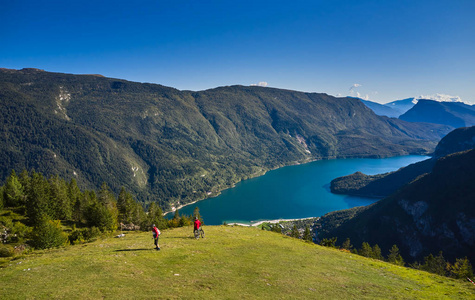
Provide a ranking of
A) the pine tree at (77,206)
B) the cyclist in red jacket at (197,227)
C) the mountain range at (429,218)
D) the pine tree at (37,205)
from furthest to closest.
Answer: the mountain range at (429,218), the pine tree at (77,206), the pine tree at (37,205), the cyclist in red jacket at (197,227)

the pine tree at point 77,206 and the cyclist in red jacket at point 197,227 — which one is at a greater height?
the cyclist in red jacket at point 197,227

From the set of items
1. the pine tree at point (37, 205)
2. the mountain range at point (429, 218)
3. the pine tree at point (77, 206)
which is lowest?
the mountain range at point (429, 218)

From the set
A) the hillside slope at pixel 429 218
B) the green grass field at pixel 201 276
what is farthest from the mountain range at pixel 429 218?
the green grass field at pixel 201 276

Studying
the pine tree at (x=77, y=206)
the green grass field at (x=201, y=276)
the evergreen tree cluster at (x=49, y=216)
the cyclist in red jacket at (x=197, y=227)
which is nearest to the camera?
the green grass field at (x=201, y=276)

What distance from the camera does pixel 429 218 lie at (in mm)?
143000

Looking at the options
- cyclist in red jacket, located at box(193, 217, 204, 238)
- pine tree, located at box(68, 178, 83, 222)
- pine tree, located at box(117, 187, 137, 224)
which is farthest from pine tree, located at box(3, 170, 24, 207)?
cyclist in red jacket, located at box(193, 217, 204, 238)

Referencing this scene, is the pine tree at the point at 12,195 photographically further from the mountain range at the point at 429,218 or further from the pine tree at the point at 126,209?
the mountain range at the point at 429,218

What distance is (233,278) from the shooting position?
71.3 ft

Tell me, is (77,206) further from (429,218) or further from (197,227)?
(429,218)

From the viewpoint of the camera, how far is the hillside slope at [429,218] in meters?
128

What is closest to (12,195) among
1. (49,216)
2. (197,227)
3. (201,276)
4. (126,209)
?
(49,216)

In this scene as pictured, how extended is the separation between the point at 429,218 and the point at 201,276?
172102 mm

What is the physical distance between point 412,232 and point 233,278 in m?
169

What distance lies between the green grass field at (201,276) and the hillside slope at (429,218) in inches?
5147
